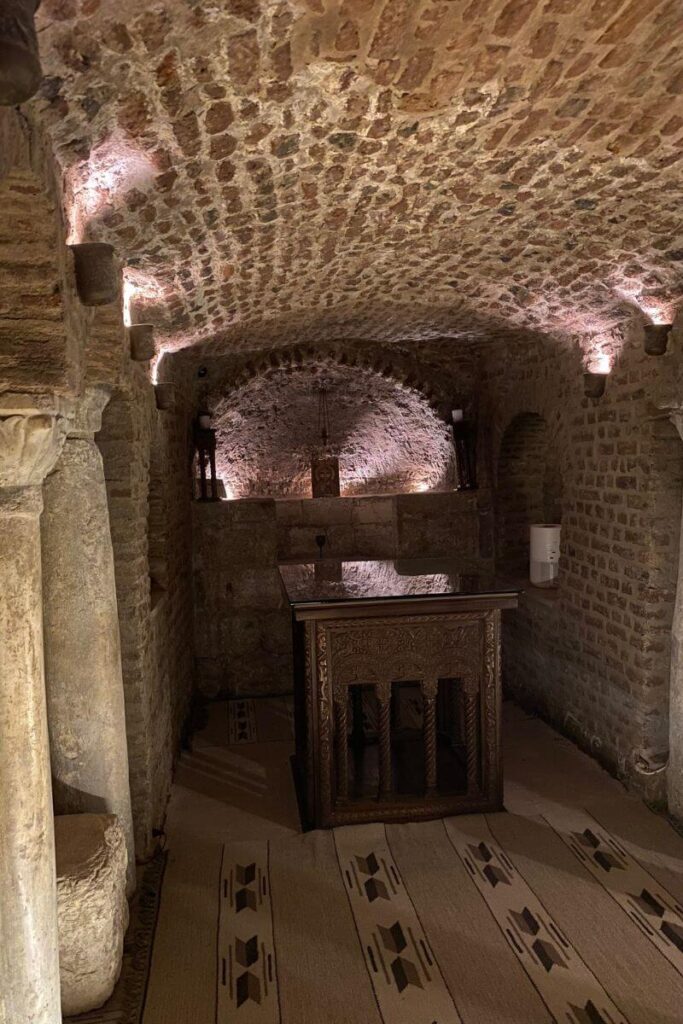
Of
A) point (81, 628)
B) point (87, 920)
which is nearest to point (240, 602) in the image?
point (81, 628)

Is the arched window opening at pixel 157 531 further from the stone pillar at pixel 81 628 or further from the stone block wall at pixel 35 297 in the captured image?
the stone block wall at pixel 35 297

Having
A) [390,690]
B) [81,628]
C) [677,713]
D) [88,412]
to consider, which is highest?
[88,412]

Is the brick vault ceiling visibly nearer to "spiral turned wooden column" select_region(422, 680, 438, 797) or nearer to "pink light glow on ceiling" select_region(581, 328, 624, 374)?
"pink light glow on ceiling" select_region(581, 328, 624, 374)

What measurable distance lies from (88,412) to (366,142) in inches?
62.4

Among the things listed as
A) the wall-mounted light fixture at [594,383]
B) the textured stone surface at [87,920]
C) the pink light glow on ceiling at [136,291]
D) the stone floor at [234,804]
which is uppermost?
the pink light glow on ceiling at [136,291]

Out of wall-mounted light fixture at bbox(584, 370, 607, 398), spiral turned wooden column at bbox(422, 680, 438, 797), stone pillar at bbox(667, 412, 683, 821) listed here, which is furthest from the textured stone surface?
wall-mounted light fixture at bbox(584, 370, 607, 398)

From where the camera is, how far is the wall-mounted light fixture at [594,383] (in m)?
5.06

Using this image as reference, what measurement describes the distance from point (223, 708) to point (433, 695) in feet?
8.87

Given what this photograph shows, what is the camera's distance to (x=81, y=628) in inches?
129

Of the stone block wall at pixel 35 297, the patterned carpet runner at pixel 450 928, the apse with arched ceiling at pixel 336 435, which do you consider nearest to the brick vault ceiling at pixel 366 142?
the stone block wall at pixel 35 297

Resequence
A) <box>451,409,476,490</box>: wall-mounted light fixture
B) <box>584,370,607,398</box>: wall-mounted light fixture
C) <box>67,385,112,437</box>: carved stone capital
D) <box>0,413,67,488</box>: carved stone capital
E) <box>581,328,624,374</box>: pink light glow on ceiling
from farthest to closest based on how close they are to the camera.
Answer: <box>451,409,476,490</box>: wall-mounted light fixture < <box>584,370,607,398</box>: wall-mounted light fixture < <box>581,328,624,374</box>: pink light glow on ceiling < <box>67,385,112,437</box>: carved stone capital < <box>0,413,67,488</box>: carved stone capital

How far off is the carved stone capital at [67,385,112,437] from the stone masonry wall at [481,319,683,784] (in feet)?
10.4

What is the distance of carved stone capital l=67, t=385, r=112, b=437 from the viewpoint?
3.11m

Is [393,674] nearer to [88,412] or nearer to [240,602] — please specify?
[88,412]
